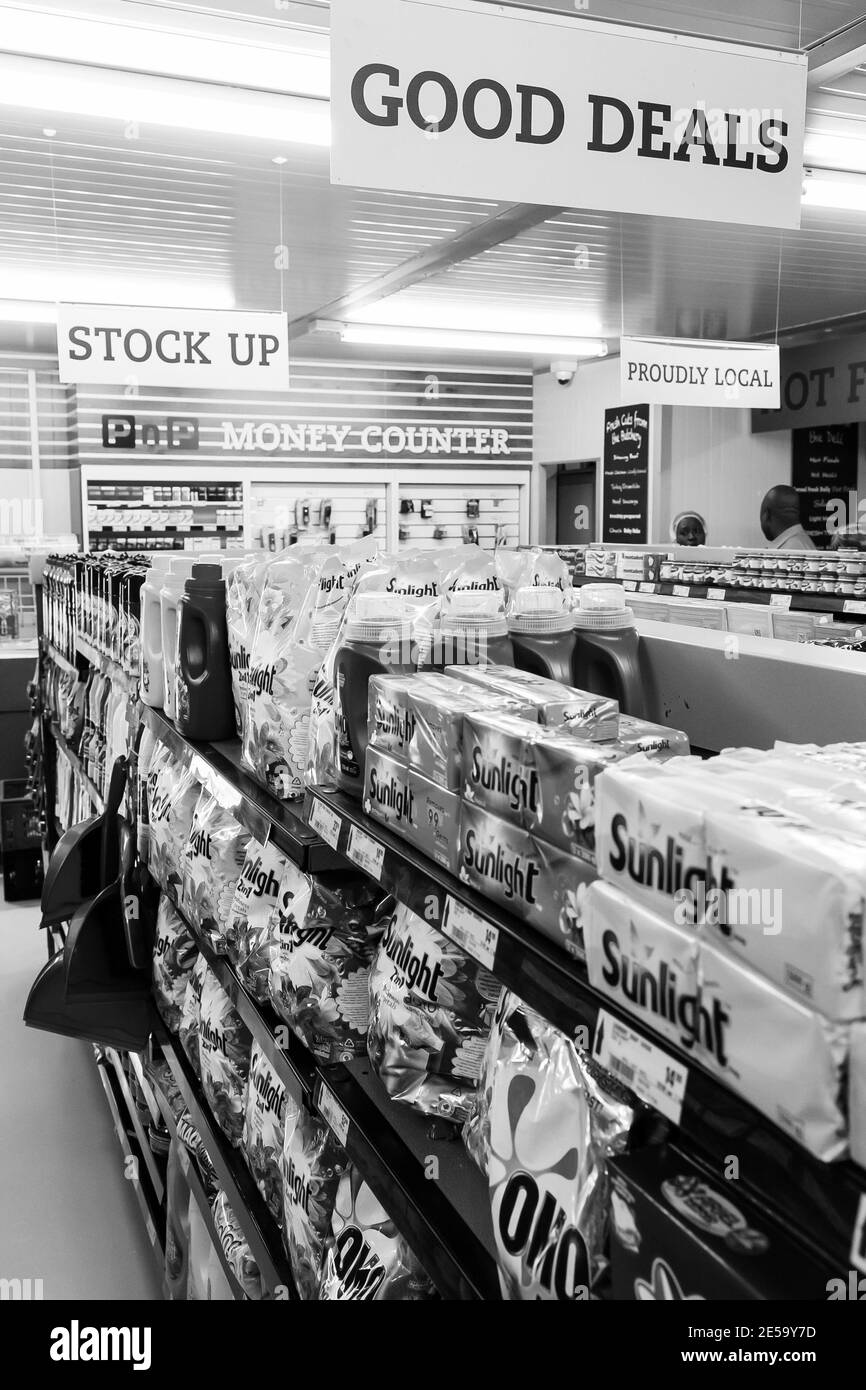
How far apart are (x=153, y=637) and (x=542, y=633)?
56.9 inches

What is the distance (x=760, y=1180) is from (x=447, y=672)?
0.93 meters

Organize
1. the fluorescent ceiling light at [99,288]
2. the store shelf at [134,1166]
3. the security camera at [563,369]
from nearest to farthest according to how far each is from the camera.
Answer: the store shelf at [134,1166] < the fluorescent ceiling light at [99,288] < the security camera at [563,369]

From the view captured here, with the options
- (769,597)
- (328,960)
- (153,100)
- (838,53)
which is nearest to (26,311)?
(153,100)

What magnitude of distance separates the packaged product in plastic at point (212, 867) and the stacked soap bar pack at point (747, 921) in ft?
4.51

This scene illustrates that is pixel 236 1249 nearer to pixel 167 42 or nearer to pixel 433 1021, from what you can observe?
pixel 433 1021

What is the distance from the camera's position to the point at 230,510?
1084 cm

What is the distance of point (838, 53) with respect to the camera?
14.3 feet

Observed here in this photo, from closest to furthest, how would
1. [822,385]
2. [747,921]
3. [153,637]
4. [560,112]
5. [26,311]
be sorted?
[747,921] < [560,112] < [153,637] < [26,311] < [822,385]

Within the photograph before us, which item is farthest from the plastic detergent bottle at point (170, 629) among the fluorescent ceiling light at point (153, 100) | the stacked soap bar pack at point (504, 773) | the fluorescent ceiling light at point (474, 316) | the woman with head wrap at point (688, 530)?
the woman with head wrap at point (688, 530)

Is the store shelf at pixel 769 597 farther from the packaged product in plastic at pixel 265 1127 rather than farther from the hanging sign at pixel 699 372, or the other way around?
the packaged product in plastic at pixel 265 1127

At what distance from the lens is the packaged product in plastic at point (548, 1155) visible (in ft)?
3.39

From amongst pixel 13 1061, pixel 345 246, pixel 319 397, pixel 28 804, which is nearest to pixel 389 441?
pixel 319 397

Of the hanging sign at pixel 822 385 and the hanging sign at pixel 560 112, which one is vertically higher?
the hanging sign at pixel 822 385

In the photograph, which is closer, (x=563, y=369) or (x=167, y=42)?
(x=167, y=42)
